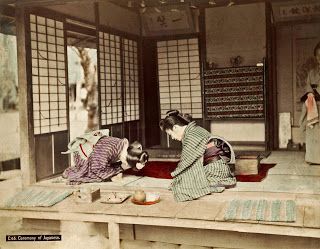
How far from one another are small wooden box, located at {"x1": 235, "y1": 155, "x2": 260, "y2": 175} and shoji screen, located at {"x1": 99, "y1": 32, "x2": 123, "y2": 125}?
2.80 m

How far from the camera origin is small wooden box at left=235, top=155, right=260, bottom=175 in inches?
232

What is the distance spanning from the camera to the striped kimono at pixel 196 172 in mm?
4668

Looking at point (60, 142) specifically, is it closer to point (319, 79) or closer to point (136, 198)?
point (136, 198)

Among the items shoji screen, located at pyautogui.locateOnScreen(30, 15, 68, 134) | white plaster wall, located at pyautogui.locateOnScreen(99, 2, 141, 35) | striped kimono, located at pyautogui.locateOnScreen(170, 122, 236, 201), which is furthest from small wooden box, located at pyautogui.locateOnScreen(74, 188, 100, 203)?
white plaster wall, located at pyautogui.locateOnScreen(99, 2, 141, 35)

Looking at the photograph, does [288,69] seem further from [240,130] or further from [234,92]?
[240,130]

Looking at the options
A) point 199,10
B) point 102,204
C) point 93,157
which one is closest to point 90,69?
point 199,10

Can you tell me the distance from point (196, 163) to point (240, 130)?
397 centimetres

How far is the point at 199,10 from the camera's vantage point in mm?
8656

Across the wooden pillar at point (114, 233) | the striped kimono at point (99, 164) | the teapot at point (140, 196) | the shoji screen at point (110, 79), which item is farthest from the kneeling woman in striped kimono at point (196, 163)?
the shoji screen at point (110, 79)

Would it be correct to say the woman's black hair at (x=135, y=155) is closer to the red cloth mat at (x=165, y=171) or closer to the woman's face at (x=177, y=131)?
the red cloth mat at (x=165, y=171)

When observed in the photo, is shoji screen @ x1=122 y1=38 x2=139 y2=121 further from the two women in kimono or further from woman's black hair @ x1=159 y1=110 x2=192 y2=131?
woman's black hair @ x1=159 y1=110 x2=192 y2=131

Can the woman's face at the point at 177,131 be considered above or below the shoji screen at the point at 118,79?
below

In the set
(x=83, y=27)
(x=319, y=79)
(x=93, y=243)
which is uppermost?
(x=83, y=27)

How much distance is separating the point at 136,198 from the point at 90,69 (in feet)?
40.0
